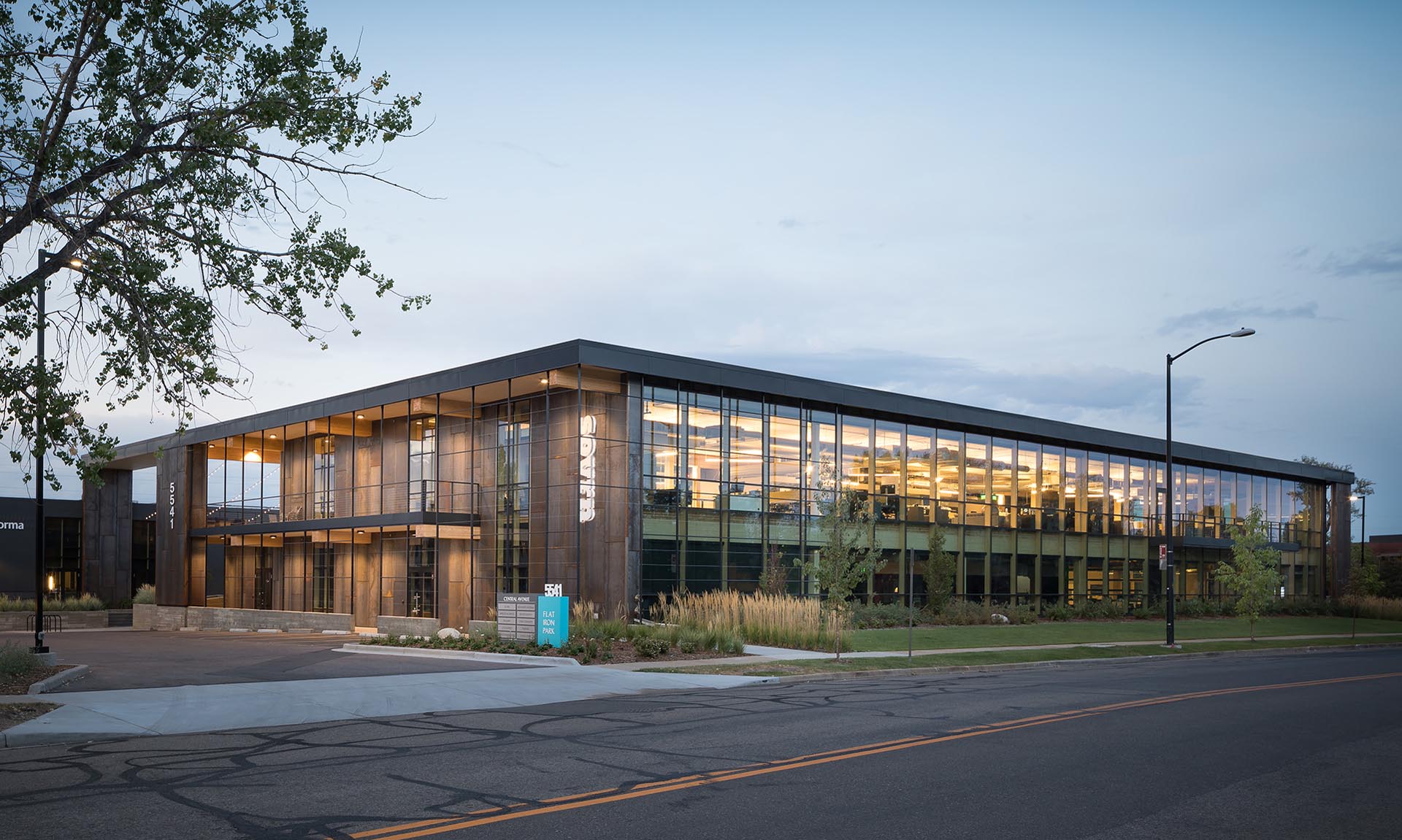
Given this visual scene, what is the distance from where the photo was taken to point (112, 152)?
13.3 m

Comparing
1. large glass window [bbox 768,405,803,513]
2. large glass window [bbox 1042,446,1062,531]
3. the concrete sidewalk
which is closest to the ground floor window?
large glass window [bbox 768,405,803,513]

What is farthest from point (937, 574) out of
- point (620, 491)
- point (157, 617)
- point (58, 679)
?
point (157, 617)

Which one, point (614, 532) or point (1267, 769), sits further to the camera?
point (614, 532)

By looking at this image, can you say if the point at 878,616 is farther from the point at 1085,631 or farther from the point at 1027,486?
the point at 1027,486

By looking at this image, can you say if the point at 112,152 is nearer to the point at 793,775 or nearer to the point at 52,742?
the point at 52,742

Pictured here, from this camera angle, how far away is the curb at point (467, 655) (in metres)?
22.3

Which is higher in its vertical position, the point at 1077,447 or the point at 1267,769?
the point at 1077,447

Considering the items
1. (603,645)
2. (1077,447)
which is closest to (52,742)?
(603,645)

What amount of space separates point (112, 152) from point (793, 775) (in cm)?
1126

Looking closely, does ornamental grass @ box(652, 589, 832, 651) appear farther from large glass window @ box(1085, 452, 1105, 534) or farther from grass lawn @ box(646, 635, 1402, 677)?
large glass window @ box(1085, 452, 1105, 534)

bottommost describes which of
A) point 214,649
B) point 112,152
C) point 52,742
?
point 214,649

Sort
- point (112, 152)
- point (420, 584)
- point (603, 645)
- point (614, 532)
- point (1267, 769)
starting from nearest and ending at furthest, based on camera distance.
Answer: point (1267, 769), point (112, 152), point (603, 645), point (614, 532), point (420, 584)

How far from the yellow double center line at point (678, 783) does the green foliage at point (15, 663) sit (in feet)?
→ 44.7

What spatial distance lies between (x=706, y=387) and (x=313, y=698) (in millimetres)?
19672
